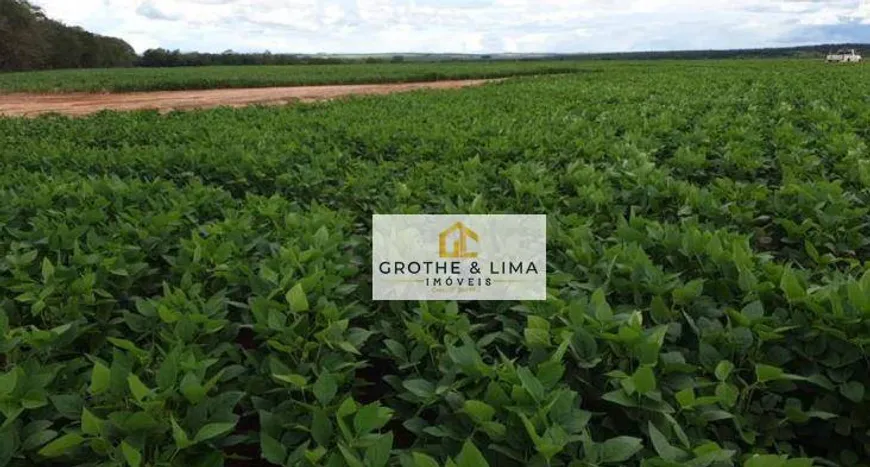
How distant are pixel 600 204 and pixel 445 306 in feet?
6.01

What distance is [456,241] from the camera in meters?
2.95

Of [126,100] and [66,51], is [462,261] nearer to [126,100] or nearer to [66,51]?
[126,100]

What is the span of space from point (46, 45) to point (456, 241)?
75.1 m

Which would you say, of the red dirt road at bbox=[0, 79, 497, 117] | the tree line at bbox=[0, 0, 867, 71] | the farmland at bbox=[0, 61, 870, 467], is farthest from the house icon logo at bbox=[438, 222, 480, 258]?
the tree line at bbox=[0, 0, 867, 71]

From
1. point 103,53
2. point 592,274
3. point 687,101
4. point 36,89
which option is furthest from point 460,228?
point 103,53

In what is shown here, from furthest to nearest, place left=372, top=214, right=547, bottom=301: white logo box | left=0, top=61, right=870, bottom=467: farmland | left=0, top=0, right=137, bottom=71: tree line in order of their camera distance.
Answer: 1. left=0, top=0, right=137, bottom=71: tree line
2. left=372, top=214, right=547, bottom=301: white logo box
3. left=0, top=61, right=870, bottom=467: farmland

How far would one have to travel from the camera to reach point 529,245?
9.49 feet

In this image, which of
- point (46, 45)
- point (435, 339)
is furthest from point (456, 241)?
point (46, 45)

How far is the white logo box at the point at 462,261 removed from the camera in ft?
8.39

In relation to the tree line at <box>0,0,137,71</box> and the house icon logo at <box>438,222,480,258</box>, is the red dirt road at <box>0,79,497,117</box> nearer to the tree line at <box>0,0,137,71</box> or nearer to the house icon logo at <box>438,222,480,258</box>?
the house icon logo at <box>438,222,480,258</box>

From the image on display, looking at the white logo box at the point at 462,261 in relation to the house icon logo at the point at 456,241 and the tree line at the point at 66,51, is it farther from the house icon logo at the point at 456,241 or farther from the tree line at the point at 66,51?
the tree line at the point at 66,51

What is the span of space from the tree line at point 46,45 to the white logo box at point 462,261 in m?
67.0

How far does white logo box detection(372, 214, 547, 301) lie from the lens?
2557 mm

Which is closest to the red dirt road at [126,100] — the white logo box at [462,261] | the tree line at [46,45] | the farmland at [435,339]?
the farmland at [435,339]
